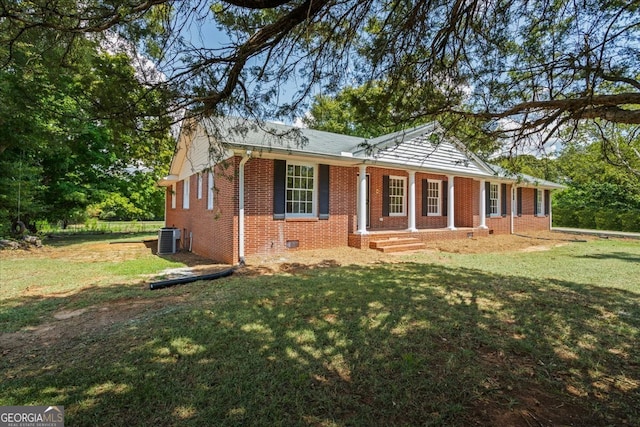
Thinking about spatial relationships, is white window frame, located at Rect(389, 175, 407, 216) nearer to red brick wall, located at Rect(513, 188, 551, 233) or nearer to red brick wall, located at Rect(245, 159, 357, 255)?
red brick wall, located at Rect(245, 159, 357, 255)

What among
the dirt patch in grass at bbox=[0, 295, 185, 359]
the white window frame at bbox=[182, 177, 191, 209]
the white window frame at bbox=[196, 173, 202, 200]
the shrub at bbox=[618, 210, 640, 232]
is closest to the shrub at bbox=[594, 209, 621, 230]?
the shrub at bbox=[618, 210, 640, 232]

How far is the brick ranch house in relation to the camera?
8.27 meters

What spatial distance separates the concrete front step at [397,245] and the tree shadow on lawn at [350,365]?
509 centimetres

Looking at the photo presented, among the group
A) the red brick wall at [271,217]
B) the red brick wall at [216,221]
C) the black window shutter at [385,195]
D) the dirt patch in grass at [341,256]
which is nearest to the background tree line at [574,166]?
the black window shutter at [385,195]

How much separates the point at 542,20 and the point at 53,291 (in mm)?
9251

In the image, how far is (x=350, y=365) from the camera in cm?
289

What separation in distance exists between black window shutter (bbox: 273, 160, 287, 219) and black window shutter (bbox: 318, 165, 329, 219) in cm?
123

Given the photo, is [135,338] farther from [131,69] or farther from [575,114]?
[575,114]

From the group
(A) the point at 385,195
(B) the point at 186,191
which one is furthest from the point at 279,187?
(B) the point at 186,191

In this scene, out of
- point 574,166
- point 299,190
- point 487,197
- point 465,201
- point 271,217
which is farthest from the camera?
point 487,197

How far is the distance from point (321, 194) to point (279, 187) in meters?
1.48

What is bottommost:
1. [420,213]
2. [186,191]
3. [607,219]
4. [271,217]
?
[607,219]

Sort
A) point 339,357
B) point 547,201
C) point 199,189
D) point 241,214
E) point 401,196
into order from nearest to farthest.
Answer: point 339,357, point 241,214, point 199,189, point 401,196, point 547,201

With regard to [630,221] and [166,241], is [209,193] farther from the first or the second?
[630,221]
